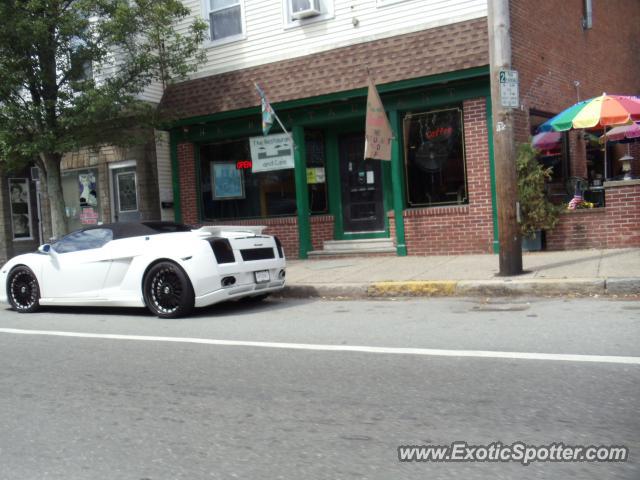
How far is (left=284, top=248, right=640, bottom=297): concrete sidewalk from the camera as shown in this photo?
8164mm

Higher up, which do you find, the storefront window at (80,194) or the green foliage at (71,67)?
the green foliage at (71,67)

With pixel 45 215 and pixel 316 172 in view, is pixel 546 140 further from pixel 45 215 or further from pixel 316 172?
pixel 45 215

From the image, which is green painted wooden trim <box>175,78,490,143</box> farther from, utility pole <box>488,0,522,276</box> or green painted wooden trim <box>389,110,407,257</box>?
utility pole <box>488,0,522,276</box>

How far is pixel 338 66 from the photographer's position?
12562mm

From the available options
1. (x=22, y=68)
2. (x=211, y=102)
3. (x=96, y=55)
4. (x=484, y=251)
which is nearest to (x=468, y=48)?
(x=484, y=251)

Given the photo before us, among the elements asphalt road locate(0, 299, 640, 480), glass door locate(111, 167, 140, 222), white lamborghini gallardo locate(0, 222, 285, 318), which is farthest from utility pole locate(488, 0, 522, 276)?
glass door locate(111, 167, 140, 222)

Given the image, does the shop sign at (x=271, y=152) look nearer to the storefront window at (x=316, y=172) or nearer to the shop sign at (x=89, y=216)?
the storefront window at (x=316, y=172)

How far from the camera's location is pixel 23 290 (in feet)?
31.8

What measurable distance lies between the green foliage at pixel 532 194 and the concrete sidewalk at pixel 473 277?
1.80ft

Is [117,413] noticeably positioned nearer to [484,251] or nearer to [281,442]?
[281,442]

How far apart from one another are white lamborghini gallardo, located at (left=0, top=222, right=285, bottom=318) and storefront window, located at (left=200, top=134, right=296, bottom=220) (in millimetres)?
4984

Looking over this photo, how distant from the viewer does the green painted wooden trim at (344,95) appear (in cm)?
1122

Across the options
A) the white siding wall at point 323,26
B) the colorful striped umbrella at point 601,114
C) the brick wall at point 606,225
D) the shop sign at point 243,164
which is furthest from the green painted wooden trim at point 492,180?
the shop sign at point 243,164

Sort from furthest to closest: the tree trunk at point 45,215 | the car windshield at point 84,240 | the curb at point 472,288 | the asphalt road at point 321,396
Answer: the tree trunk at point 45,215 → the car windshield at point 84,240 → the curb at point 472,288 → the asphalt road at point 321,396
